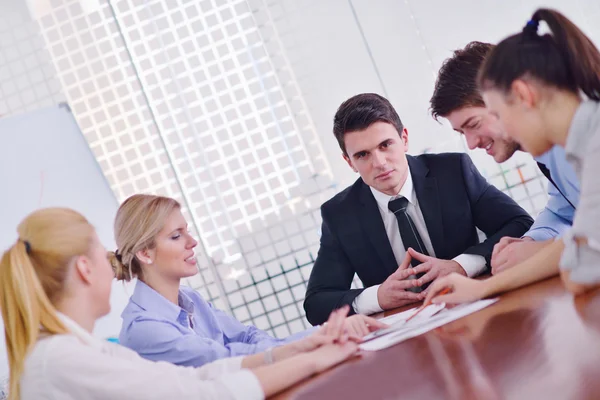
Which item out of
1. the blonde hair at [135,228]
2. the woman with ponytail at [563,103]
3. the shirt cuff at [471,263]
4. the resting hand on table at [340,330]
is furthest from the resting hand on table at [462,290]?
the blonde hair at [135,228]

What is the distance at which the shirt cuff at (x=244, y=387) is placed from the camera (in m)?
1.40

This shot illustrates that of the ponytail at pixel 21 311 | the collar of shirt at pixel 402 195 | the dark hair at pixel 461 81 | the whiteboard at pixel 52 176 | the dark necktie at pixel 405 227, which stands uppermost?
the whiteboard at pixel 52 176

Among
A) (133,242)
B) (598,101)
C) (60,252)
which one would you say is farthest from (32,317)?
(598,101)

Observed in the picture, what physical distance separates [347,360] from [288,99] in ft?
9.14

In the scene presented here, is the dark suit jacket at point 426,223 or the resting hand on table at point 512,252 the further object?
the dark suit jacket at point 426,223

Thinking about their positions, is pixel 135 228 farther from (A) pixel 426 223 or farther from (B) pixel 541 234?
(B) pixel 541 234

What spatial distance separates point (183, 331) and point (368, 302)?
0.59m

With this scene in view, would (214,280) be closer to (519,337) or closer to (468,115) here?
(468,115)

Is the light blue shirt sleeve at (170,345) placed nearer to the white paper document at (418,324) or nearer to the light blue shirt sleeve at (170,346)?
the light blue shirt sleeve at (170,346)

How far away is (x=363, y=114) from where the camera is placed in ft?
7.88

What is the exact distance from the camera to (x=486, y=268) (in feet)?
7.06

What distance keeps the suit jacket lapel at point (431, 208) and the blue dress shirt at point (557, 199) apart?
1.10 feet

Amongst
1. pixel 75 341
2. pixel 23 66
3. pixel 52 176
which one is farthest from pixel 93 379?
pixel 23 66

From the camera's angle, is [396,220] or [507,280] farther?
[396,220]
